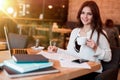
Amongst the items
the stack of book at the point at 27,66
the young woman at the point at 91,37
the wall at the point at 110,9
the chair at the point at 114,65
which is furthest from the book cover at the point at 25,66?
the wall at the point at 110,9

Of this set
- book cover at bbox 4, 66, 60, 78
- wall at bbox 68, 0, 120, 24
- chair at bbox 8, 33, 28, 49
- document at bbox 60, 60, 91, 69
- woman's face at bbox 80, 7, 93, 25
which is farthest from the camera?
wall at bbox 68, 0, 120, 24

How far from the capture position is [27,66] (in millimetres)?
1252

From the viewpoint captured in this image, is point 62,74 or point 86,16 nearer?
point 62,74

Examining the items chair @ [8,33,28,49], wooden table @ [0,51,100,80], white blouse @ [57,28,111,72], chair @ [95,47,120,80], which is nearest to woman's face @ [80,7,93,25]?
white blouse @ [57,28,111,72]

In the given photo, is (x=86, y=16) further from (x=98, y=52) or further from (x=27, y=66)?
(x=27, y=66)

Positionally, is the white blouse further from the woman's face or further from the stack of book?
the stack of book

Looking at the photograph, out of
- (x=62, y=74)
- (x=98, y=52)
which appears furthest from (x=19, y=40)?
(x=62, y=74)

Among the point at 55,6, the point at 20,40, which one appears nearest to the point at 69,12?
the point at 55,6

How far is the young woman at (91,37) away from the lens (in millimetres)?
1935

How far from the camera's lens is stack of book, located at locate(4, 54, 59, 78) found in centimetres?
122

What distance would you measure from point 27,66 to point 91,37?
960 mm

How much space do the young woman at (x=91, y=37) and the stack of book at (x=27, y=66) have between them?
0.60m

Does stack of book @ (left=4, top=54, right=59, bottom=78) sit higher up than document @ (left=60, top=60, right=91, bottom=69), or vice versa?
stack of book @ (left=4, top=54, right=59, bottom=78)

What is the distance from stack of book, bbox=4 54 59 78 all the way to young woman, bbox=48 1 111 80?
1.98 ft
